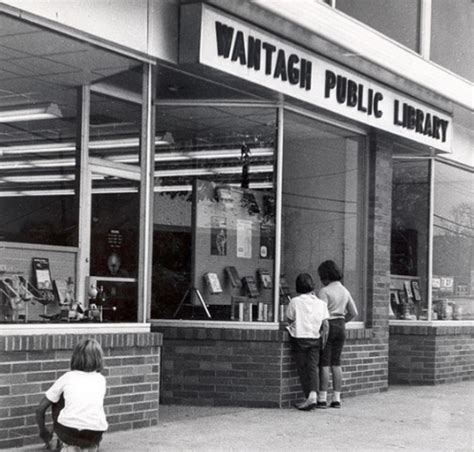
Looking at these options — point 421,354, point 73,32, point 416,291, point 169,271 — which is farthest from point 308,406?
point 73,32

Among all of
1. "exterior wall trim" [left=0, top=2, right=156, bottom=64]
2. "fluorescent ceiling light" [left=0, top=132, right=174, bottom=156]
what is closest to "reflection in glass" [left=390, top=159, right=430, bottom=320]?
"fluorescent ceiling light" [left=0, top=132, right=174, bottom=156]

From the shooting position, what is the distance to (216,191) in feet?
36.3

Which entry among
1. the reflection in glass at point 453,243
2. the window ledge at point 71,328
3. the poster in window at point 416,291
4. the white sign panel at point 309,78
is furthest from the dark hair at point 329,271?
the reflection in glass at point 453,243

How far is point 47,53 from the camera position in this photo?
8.70 m

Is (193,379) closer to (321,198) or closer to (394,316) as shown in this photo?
(321,198)

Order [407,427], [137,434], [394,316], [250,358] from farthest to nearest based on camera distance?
[394,316] → [250,358] → [407,427] → [137,434]

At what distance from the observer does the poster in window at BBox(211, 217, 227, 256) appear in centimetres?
1106

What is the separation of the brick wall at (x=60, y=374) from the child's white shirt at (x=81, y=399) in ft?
2.33

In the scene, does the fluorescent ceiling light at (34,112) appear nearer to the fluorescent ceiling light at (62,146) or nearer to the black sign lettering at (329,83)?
the fluorescent ceiling light at (62,146)

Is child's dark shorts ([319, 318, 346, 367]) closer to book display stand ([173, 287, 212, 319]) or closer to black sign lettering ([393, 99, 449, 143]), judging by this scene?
book display stand ([173, 287, 212, 319])

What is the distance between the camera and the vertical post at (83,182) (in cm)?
922

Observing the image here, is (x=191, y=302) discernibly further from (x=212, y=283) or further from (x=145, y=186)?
(x=145, y=186)

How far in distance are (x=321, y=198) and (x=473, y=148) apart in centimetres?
434

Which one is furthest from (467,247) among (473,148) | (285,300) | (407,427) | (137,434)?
(137,434)
